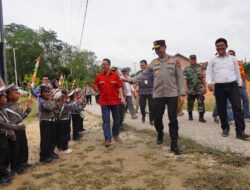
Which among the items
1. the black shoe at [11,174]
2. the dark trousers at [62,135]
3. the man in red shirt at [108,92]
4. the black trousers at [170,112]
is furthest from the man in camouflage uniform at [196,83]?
the black shoe at [11,174]

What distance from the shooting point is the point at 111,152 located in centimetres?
648

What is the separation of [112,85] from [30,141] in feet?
9.79

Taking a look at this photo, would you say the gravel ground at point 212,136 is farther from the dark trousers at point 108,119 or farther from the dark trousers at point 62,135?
the dark trousers at point 62,135

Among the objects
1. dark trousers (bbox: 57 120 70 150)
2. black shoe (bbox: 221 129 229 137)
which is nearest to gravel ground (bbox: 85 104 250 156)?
black shoe (bbox: 221 129 229 137)

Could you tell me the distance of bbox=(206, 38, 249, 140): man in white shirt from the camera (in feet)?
22.1

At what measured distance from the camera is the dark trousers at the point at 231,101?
6691mm

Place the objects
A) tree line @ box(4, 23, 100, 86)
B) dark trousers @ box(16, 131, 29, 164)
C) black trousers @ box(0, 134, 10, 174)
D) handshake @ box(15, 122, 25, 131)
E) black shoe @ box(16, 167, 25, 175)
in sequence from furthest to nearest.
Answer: tree line @ box(4, 23, 100, 86), dark trousers @ box(16, 131, 29, 164), black shoe @ box(16, 167, 25, 175), handshake @ box(15, 122, 25, 131), black trousers @ box(0, 134, 10, 174)

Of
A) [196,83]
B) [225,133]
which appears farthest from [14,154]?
[196,83]

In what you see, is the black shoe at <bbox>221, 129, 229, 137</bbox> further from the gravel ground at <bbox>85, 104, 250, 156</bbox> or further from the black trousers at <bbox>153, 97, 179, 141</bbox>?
the black trousers at <bbox>153, 97, 179, 141</bbox>

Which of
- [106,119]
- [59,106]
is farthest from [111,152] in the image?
[59,106]

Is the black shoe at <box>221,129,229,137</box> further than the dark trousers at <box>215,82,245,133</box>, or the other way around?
the black shoe at <box>221,129,229,137</box>

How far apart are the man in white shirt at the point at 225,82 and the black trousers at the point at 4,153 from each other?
165 inches

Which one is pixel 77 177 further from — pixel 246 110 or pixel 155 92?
pixel 246 110

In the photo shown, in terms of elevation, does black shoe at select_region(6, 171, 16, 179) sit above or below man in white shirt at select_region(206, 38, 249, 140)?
below
